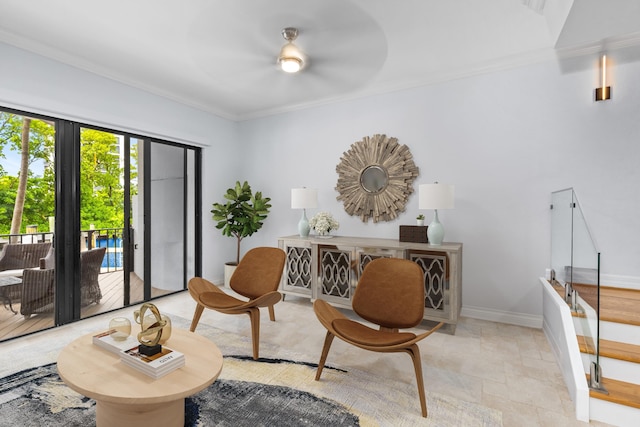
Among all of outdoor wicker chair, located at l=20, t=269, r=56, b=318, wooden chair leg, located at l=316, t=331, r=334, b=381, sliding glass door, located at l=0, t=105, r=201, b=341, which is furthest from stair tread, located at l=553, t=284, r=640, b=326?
outdoor wicker chair, located at l=20, t=269, r=56, b=318

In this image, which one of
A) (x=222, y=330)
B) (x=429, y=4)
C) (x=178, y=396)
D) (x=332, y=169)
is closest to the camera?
(x=178, y=396)

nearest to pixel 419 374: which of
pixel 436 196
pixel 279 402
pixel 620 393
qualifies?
pixel 279 402

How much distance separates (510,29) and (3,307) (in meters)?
5.01

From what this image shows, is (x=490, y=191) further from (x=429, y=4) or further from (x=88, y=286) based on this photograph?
(x=88, y=286)

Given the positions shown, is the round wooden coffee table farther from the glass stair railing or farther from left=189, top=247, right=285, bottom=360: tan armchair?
the glass stair railing

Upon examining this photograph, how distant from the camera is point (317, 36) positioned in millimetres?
2697

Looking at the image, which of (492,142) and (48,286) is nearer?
(48,286)

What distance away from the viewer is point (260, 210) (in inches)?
179

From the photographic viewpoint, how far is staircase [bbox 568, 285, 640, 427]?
5.79ft

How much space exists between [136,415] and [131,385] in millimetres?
163

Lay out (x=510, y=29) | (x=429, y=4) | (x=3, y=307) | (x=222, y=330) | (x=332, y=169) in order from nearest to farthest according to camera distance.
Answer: (x=429, y=4) → (x=510, y=29) → (x=3, y=307) → (x=222, y=330) → (x=332, y=169)

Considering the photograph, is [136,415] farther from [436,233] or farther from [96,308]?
[436,233]

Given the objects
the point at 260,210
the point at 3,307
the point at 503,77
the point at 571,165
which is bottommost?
the point at 3,307

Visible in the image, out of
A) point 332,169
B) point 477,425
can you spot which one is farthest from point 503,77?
point 477,425
